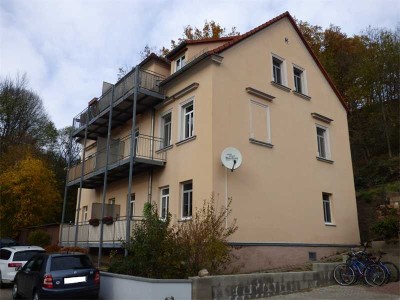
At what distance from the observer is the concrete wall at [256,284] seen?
8930 millimetres

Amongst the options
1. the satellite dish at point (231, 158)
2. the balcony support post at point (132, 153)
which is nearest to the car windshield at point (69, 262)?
the balcony support post at point (132, 153)

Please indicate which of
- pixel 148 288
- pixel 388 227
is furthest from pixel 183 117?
pixel 388 227

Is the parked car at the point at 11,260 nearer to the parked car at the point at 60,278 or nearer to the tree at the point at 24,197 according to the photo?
the parked car at the point at 60,278

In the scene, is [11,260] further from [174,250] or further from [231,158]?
[231,158]

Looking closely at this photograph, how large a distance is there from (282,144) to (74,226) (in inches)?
443

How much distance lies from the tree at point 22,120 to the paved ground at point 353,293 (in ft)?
111

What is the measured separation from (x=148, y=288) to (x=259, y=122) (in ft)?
27.3

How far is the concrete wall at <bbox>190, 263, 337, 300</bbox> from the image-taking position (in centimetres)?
893

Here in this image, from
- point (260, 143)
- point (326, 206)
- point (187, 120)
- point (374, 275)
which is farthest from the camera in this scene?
point (326, 206)

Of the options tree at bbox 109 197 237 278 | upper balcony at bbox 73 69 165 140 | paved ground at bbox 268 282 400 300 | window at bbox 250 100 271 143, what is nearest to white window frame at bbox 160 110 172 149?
upper balcony at bbox 73 69 165 140

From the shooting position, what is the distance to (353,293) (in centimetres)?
1053

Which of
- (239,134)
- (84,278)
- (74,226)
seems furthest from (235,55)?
(74,226)

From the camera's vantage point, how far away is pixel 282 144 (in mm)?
15484

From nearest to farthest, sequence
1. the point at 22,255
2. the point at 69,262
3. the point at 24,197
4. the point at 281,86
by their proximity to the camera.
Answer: the point at 69,262, the point at 22,255, the point at 281,86, the point at 24,197
